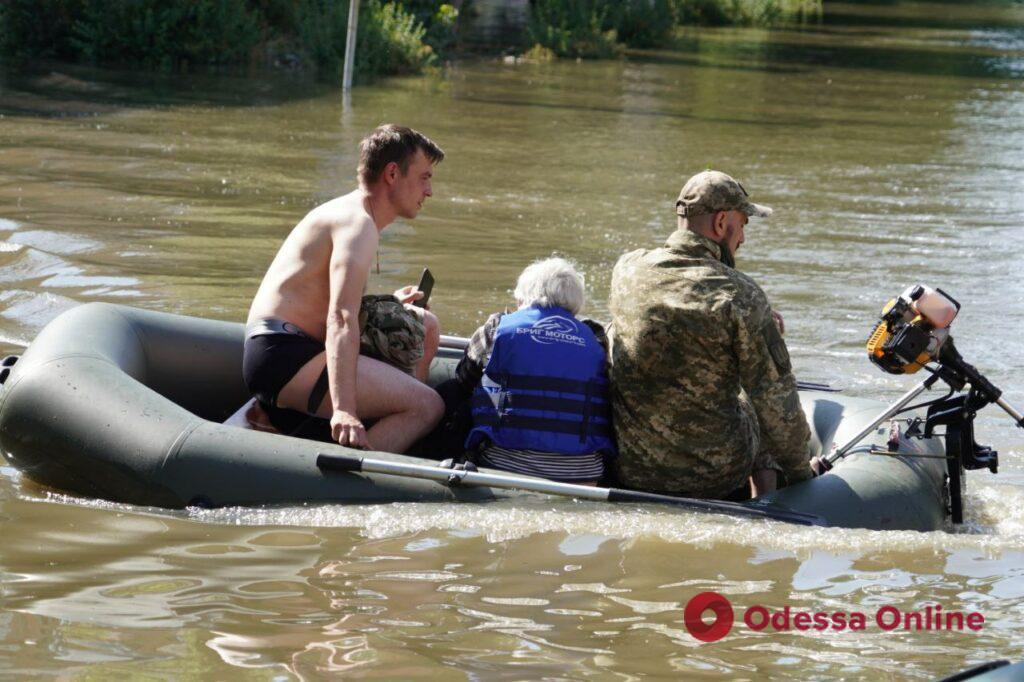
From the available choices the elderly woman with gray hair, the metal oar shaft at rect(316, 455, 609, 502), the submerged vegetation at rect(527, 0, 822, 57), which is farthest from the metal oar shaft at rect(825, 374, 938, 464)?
the submerged vegetation at rect(527, 0, 822, 57)

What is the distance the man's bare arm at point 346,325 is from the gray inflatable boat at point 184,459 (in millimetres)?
86

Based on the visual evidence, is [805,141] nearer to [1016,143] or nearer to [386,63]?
[1016,143]

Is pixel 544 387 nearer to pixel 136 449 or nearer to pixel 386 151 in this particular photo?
pixel 386 151

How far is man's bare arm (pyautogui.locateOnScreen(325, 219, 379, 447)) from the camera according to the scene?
4824 millimetres

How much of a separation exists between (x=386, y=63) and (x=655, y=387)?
1660 centimetres

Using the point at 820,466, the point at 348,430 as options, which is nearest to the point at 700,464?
the point at 820,466

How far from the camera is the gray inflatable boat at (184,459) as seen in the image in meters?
4.78

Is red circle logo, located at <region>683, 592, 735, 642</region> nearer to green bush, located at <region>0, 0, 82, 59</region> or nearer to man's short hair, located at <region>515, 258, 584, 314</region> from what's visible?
man's short hair, located at <region>515, 258, 584, 314</region>

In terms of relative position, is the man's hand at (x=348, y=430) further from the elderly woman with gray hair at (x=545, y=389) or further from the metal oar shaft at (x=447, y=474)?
the elderly woman with gray hair at (x=545, y=389)

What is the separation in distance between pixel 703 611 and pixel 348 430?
1351 mm

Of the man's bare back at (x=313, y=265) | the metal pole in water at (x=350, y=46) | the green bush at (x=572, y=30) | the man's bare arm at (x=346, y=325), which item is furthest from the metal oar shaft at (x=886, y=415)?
the green bush at (x=572, y=30)

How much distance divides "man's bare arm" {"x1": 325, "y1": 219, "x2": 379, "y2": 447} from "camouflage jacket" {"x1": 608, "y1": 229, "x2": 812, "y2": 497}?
853mm

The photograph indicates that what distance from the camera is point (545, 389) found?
484 cm

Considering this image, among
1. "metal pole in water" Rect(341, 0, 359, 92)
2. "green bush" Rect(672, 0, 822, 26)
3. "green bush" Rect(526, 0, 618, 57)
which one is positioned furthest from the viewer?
"green bush" Rect(672, 0, 822, 26)
